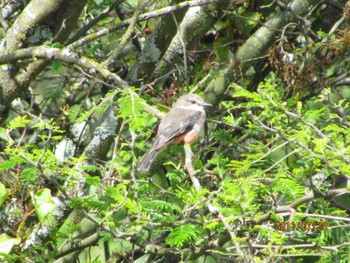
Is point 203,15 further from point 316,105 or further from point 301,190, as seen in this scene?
point 301,190

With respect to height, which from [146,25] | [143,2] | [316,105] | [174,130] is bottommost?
[316,105]

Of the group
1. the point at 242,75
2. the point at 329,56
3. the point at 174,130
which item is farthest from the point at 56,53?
the point at 329,56

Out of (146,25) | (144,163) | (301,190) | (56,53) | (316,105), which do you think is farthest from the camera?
(146,25)

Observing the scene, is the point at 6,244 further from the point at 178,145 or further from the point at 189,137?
the point at 189,137

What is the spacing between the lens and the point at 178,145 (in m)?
5.43

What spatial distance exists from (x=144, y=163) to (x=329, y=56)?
78.9 inches

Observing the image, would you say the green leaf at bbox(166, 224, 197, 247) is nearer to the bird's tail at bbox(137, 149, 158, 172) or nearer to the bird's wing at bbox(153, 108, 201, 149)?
the bird's tail at bbox(137, 149, 158, 172)

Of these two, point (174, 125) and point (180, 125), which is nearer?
point (174, 125)

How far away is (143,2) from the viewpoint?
16.4 ft

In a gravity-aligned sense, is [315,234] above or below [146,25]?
below

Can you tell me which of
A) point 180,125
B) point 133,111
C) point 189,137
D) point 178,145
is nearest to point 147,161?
point 178,145
